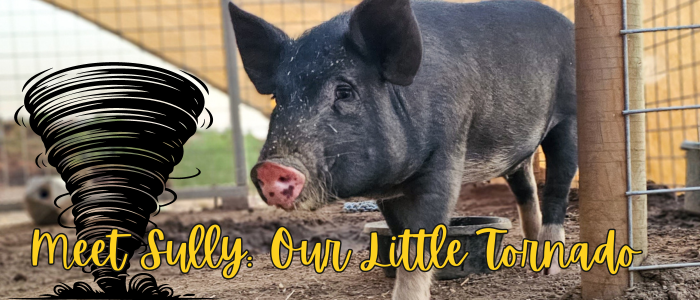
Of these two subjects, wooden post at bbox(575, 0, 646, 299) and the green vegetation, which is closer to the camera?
wooden post at bbox(575, 0, 646, 299)

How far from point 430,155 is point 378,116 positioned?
13.3 inches

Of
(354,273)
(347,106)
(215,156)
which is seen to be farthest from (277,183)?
(215,156)

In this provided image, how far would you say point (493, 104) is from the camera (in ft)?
11.1

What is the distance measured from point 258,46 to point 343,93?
2.07 feet

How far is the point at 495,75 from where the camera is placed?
134 inches

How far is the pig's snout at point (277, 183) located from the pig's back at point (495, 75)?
74 cm

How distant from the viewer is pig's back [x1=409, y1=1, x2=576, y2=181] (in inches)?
123

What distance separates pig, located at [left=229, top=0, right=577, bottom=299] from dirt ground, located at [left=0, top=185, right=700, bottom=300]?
310 mm

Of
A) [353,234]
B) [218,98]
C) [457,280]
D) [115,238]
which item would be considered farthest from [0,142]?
[457,280]

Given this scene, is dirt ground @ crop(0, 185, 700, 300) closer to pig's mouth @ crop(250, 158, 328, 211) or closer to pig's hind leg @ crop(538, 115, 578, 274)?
pig's hind leg @ crop(538, 115, 578, 274)

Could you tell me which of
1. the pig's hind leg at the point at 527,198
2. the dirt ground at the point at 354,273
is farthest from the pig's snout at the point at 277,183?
the pig's hind leg at the point at 527,198

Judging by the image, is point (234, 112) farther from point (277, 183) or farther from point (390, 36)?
point (277, 183)

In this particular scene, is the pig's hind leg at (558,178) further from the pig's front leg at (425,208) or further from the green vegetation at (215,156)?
the green vegetation at (215,156)

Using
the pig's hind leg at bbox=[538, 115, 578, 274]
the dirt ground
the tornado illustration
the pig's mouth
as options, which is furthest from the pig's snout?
the pig's hind leg at bbox=[538, 115, 578, 274]
